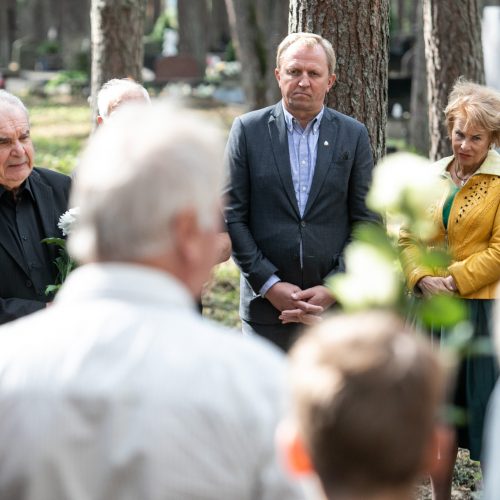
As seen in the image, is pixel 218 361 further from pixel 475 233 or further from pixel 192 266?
pixel 475 233

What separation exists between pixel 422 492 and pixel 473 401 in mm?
778

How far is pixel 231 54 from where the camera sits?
35.5 m

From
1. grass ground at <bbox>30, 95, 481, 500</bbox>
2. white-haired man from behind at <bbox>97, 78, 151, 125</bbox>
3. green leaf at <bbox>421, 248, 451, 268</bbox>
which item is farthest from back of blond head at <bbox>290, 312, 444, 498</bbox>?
white-haired man from behind at <bbox>97, 78, 151, 125</bbox>

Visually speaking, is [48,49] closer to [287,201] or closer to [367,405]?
[287,201]

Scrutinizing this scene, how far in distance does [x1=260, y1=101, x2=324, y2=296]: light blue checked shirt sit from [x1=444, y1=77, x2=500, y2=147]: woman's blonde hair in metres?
0.67

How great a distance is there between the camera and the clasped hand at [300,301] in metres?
5.07

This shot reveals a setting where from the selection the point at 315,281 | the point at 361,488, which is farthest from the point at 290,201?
the point at 361,488

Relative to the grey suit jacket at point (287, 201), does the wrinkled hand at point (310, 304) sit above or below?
below

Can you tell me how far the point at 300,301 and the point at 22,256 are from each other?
4.42 feet

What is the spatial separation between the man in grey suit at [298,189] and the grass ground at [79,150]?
43 centimetres

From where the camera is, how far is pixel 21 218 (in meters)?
4.57

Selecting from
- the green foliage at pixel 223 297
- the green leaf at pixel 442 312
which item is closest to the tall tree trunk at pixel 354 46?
the green foliage at pixel 223 297

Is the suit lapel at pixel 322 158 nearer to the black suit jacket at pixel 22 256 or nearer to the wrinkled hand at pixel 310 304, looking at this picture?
the wrinkled hand at pixel 310 304

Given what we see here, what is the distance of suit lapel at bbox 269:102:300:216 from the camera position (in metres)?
5.11
